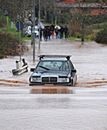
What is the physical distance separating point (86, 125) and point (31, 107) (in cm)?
328

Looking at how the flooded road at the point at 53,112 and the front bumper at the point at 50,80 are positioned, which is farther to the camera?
the front bumper at the point at 50,80

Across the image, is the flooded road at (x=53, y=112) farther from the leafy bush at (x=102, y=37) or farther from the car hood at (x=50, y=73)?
the leafy bush at (x=102, y=37)

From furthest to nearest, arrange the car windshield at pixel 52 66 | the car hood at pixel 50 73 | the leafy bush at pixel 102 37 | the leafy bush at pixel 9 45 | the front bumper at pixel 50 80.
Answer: the leafy bush at pixel 102 37 → the leafy bush at pixel 9 45 → the car windshield at pixel 52 66 → the car hood at pixel 50 73 → the front bumper at pixel 50 80

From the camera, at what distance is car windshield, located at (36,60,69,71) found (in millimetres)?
25609

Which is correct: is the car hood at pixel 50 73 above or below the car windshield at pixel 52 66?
below

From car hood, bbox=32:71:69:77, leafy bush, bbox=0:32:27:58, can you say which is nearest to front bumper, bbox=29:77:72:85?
car hood, bbox=32:71:69:77

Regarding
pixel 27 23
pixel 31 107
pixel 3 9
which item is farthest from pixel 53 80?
pixel 27 23

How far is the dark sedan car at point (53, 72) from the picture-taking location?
80.7ft

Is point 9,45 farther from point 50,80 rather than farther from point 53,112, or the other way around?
point 53,112

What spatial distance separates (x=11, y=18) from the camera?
6812cm

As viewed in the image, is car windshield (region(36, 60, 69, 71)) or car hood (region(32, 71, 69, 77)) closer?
car hood (region(32, 71, 69, 77))

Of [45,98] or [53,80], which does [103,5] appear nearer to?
[53,80]

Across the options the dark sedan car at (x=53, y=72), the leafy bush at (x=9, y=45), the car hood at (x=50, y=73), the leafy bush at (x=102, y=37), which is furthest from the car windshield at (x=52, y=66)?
the leafy bush at (x=102, y=37)

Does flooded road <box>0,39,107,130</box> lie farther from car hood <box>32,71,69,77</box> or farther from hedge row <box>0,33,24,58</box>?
hedge row <box>0,33,24,58</box>
